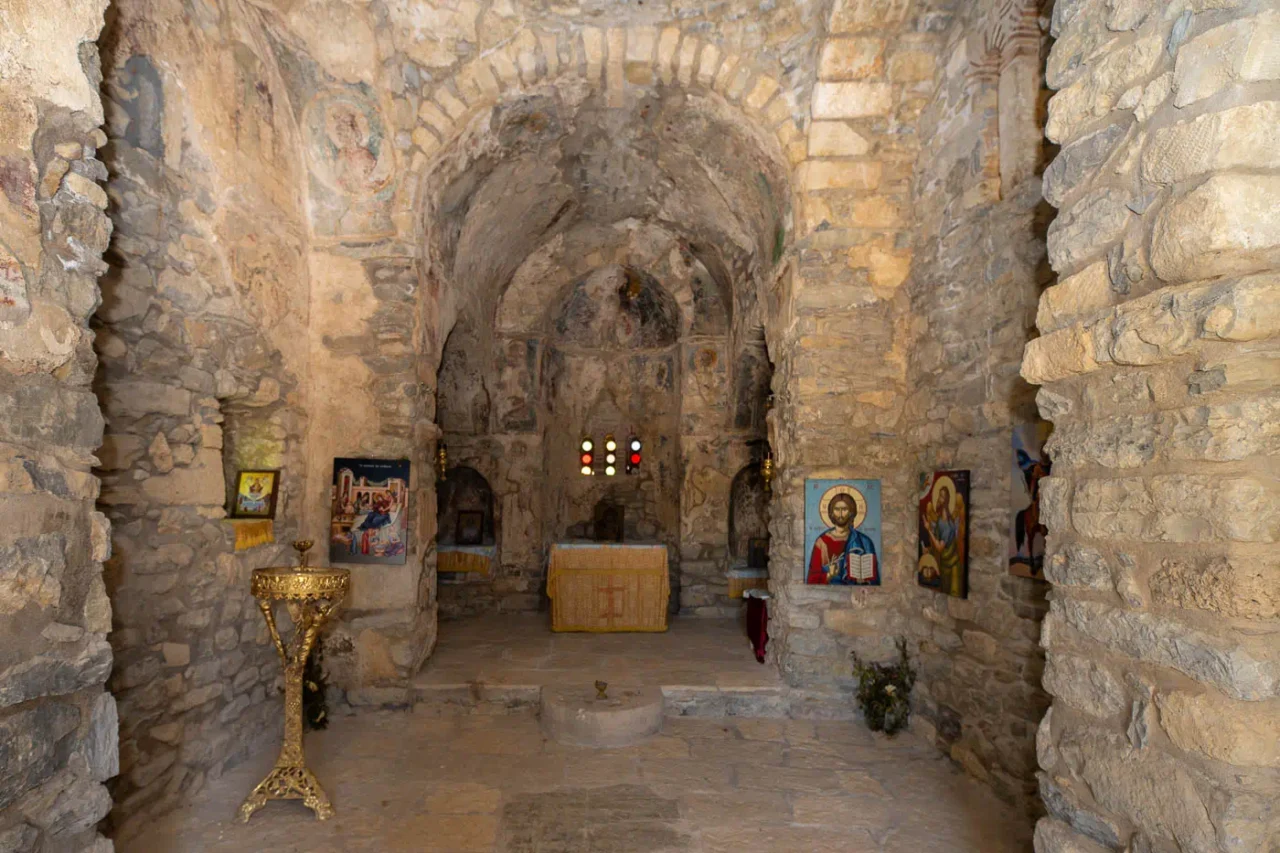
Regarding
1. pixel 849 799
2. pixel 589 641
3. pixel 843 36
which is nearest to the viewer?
pixel 849 799

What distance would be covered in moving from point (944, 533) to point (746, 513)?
204 inches

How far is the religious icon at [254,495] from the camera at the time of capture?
4797 mm

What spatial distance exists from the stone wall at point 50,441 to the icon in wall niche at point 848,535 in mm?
4448

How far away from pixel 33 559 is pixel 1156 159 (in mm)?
3286

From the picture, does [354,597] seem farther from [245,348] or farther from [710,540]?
[710,540]

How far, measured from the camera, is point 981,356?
14.6 ft

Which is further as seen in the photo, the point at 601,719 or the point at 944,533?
the point at 601,719

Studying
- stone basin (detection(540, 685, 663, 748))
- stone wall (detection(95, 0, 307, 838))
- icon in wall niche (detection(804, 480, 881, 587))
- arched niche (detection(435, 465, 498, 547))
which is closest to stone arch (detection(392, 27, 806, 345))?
stone wall (detection(95, 0, 307, 838))

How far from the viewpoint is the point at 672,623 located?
8.34 m

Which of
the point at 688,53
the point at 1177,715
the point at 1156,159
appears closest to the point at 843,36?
the point at 688,53

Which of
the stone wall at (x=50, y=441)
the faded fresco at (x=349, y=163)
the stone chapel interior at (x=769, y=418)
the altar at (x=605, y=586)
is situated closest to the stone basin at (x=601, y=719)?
the stone chapel interior at (x=769, y=418)

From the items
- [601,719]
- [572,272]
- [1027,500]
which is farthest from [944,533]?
[572,272]

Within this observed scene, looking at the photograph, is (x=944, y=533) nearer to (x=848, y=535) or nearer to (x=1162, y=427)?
(x=848, y=535)

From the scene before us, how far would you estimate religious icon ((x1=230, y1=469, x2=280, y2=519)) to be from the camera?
189 inches
